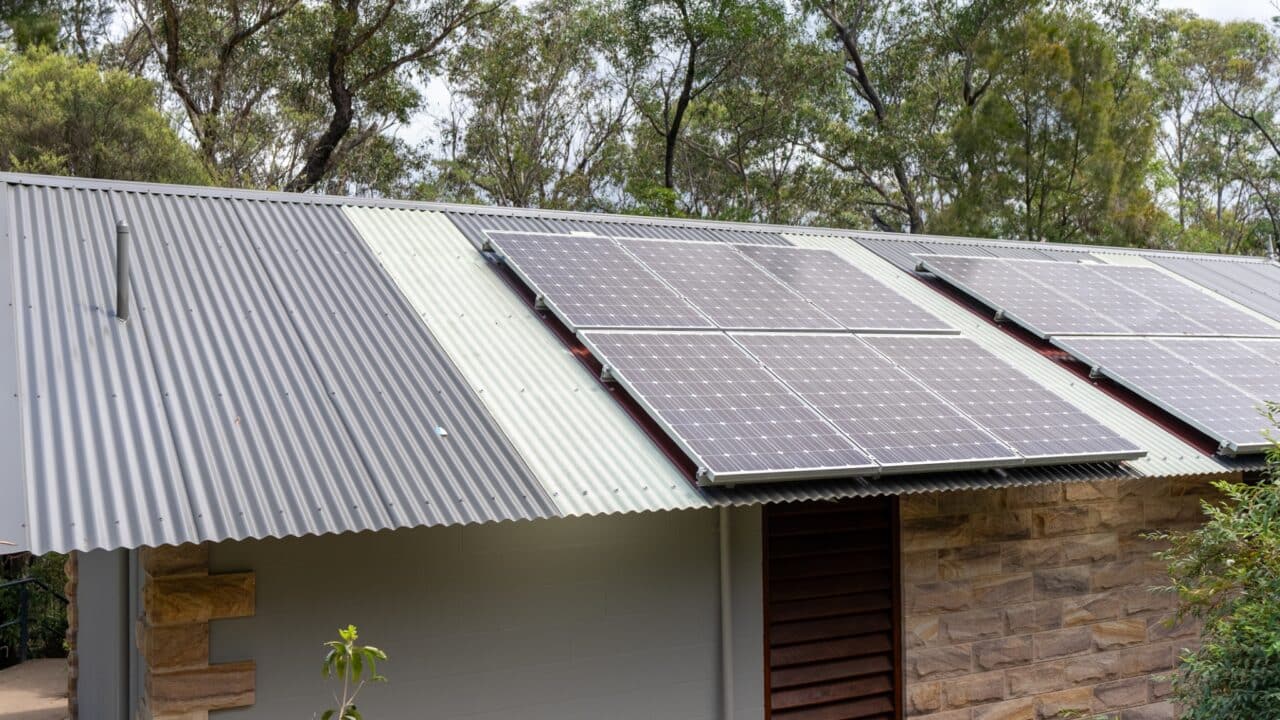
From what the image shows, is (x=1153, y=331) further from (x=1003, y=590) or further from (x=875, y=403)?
(x=875, y=403)

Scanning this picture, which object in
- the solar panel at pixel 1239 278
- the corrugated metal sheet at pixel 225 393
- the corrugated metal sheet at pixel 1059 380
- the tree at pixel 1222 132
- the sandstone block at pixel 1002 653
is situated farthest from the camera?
the tree at pixel 1222 132

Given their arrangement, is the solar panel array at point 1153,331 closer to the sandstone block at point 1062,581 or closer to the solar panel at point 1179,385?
the solar panel at point 1179,385

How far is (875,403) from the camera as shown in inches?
322

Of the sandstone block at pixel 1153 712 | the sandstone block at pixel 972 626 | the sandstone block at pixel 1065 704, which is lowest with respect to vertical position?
the sandstone block at pixel 1153 712

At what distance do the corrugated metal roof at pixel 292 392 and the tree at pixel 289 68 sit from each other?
1779 centimetres

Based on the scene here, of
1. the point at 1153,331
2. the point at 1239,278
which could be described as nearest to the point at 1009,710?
the point at 1153,331

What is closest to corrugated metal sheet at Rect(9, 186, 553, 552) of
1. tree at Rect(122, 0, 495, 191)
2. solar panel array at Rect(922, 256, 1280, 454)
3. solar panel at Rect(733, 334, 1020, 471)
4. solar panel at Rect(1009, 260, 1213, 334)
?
solar panel at Rect(733, 334, 1020, 471)

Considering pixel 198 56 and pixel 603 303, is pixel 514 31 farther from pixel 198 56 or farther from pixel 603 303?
pixel 603 303

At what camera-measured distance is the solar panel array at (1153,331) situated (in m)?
9.68

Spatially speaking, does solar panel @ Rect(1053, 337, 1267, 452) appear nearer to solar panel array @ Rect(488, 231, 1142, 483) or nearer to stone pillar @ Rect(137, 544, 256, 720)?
solar panel array @ Rect(488, 231, 1142, 483)

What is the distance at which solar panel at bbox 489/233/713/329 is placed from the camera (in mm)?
8664

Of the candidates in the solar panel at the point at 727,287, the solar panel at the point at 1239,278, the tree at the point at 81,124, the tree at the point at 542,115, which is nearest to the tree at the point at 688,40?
the tree at the point at 542,115

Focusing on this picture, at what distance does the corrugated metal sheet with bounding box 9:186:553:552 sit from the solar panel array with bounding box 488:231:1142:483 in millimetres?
1215

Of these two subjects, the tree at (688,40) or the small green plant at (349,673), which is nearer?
the small green plant at (349,673)
